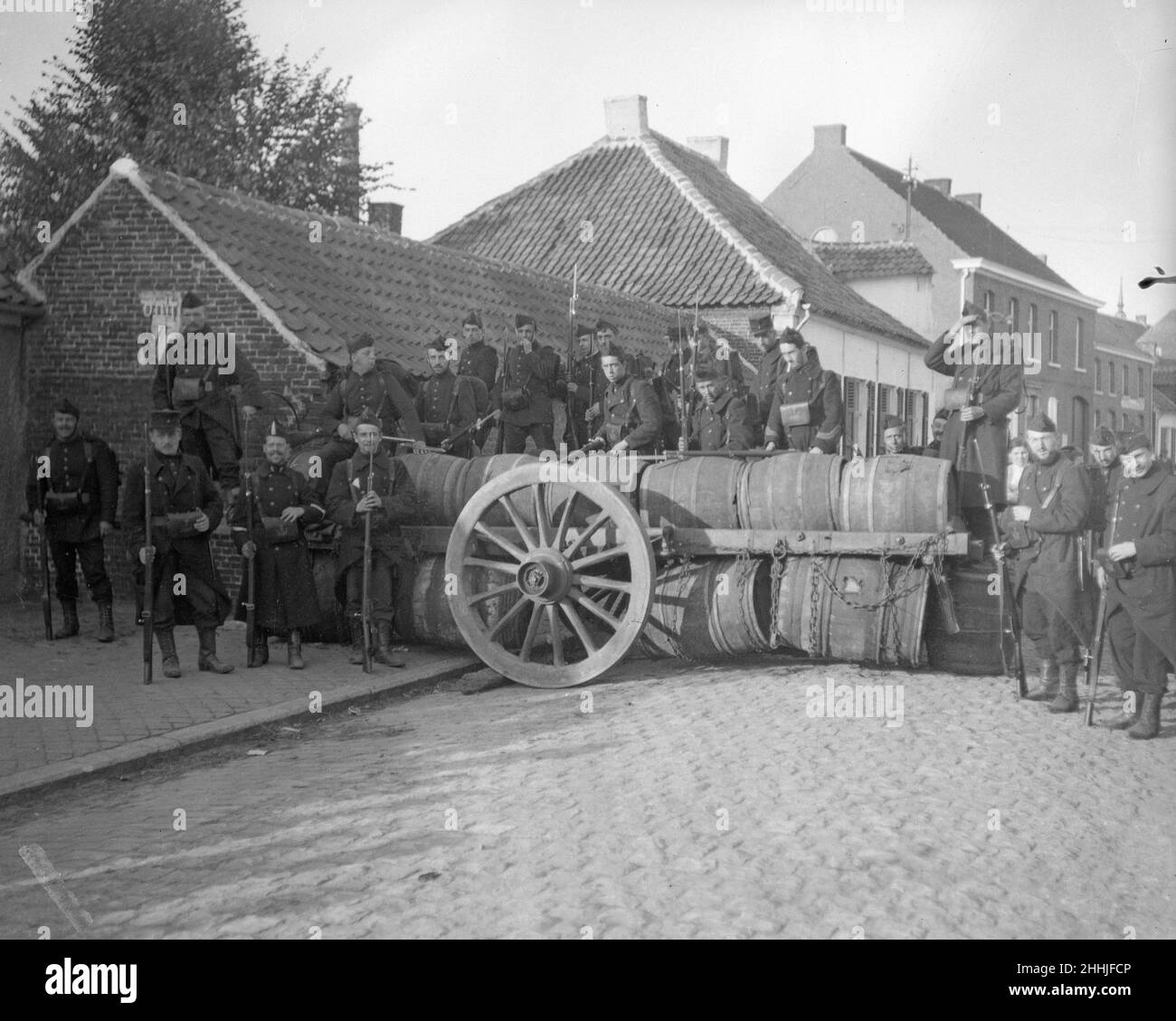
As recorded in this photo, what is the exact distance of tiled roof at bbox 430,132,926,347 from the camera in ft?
79.3

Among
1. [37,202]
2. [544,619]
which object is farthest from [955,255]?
[544,619]

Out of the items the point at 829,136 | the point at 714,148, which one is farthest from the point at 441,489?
the point at 829,136

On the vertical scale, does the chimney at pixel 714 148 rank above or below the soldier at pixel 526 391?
above

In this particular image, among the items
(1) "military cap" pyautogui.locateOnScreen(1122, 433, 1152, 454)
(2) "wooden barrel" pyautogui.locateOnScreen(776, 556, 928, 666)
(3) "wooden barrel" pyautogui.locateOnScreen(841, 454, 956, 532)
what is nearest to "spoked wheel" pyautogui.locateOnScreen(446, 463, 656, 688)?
(2) "wooden barrel" pyautogui.locateOnScreen(776, 556, 928, 666)

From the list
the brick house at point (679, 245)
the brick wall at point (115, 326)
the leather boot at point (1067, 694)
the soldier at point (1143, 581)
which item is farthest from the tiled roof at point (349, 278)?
the soldier at point (1143, 581)

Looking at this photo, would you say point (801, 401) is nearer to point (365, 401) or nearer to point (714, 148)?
point (365, 401)

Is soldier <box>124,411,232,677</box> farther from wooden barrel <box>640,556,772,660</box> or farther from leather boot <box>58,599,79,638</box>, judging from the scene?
wooden barrel <box>640,556,772,660</box>

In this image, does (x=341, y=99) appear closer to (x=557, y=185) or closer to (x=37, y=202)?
(x=557, y=185)

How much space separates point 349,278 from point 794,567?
8.00 m

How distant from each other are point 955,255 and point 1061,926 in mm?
33908

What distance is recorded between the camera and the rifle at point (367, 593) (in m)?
9.33

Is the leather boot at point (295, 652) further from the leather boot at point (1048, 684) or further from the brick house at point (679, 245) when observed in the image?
the brick house at point (679, 245)

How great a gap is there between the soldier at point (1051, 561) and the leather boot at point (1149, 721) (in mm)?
502

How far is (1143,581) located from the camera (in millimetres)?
7656
